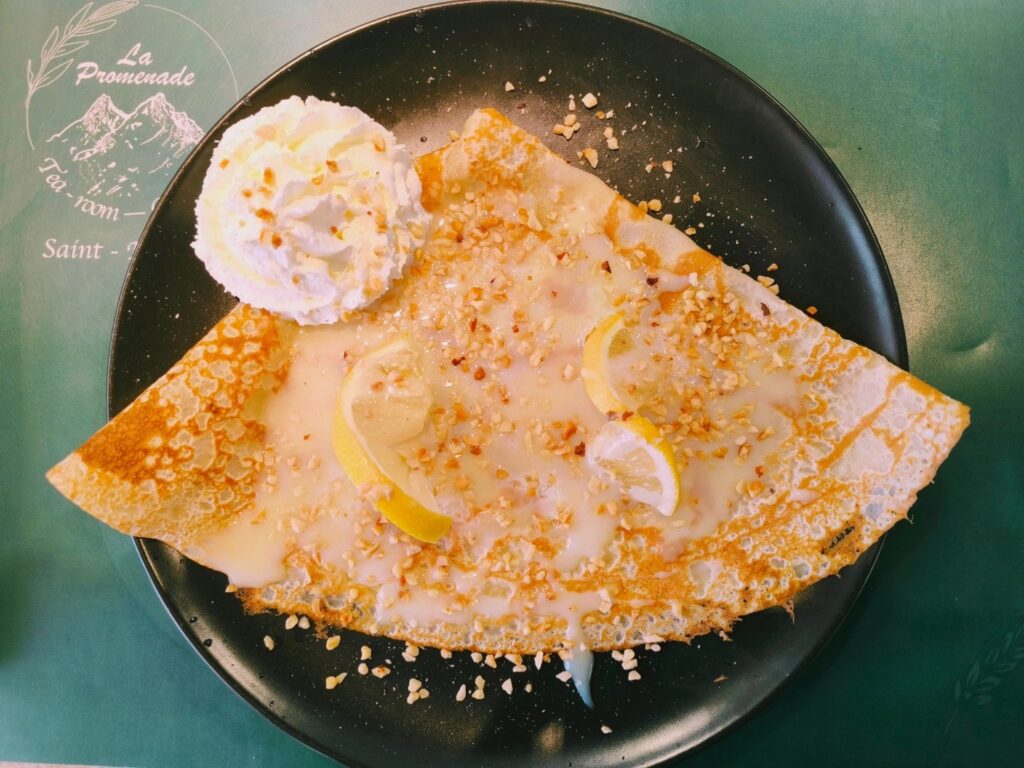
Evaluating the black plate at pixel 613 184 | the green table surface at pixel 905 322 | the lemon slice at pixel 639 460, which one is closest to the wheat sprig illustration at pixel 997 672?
the green table surface at pixel 905 322

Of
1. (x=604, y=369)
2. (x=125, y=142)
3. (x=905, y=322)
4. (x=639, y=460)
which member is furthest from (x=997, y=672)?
(x=125, y=142)

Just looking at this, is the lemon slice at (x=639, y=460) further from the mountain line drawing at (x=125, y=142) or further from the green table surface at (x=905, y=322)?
the mountain line drawing at (x=125, y=142)

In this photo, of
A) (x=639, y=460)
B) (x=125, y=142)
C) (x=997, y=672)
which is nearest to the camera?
(x=639, y=460)

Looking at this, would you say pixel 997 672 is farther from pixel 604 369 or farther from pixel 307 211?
pixel 307 211

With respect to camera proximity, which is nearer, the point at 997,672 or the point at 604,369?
the point at 604,369

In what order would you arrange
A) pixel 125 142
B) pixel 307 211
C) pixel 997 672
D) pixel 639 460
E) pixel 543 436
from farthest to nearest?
1. pixel 125 142
2. pixel 997 672
3. pixel 543 436
4. pixel 639 460
5. pixel 307 211

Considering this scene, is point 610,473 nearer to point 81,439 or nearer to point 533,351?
point 533,351
